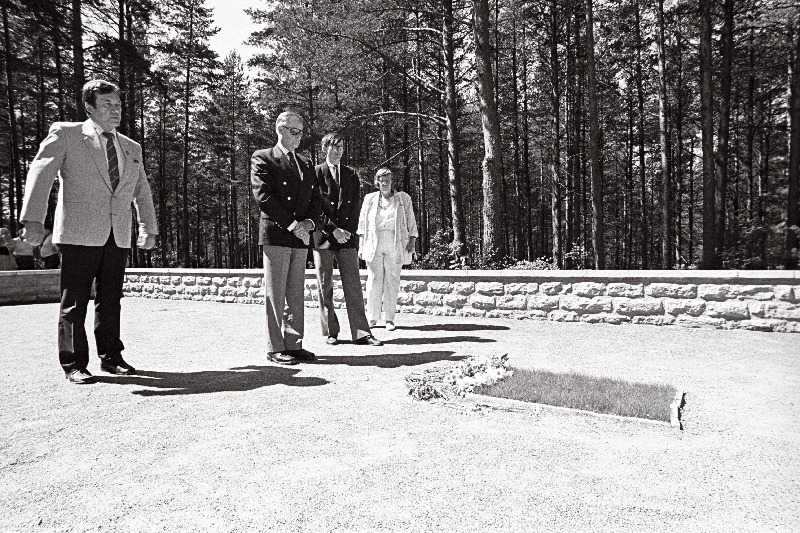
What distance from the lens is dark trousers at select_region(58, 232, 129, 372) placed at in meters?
3.82

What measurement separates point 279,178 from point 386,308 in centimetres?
262

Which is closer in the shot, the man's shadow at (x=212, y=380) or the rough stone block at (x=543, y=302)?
the man's shadow at (x=212, y=380)

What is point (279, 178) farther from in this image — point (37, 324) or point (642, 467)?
point (37, 324)

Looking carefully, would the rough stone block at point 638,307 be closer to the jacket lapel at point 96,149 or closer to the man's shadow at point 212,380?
the man's shadow at point 212,380

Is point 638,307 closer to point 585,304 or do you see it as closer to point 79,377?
point 585,304

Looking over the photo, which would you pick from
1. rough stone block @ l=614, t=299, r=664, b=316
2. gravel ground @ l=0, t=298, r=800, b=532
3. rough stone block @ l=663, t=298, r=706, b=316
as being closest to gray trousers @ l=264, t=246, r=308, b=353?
gravel ground @ l=0, t=298, r=800, b=532

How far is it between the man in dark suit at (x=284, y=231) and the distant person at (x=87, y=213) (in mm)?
1068

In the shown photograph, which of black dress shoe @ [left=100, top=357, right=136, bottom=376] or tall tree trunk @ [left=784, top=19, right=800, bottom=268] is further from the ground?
tall tree trunk @ [left=784, top=19, right=800, bottom=268]

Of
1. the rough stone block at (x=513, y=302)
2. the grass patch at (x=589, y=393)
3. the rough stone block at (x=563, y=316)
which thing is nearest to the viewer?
the grass patch at (x=589, y=393)

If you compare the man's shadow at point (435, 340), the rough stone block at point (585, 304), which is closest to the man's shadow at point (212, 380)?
the man's shadow at point (435, 340)

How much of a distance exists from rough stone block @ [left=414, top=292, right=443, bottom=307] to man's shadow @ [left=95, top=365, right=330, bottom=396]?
13.4ft

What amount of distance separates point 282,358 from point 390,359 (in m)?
0.97

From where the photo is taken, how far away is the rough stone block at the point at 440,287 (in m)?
7.98

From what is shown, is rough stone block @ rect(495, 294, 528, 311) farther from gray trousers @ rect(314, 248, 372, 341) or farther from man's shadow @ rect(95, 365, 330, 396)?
man's shadow @ rect(95, 365, 330, 396)
